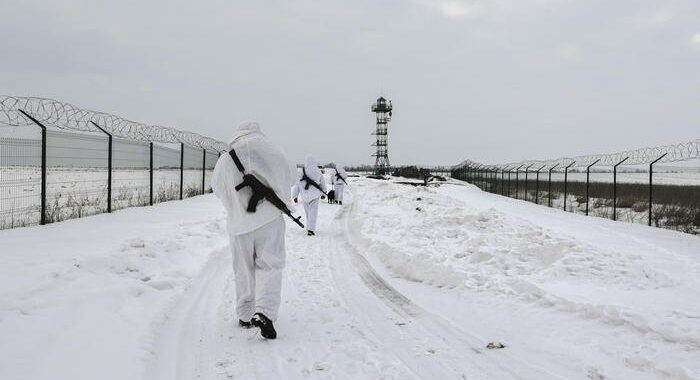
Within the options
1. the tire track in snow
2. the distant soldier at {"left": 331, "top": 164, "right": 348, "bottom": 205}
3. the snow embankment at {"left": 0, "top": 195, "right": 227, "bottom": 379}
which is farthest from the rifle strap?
the distant soldier at {"left": 331, "top": 164, "right": 348, "bottom": 205}

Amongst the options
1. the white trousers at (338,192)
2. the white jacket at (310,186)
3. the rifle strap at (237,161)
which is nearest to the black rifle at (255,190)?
the rifle strap at (237,161)

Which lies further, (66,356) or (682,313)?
(682,313)

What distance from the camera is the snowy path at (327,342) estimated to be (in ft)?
12.3

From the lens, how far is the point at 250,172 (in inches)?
186

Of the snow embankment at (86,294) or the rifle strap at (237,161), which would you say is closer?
the snow embankment at (86,294)

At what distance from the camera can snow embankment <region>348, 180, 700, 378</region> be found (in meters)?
4.93

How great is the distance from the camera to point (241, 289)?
4750mm

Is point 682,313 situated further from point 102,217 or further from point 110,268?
point 102,217

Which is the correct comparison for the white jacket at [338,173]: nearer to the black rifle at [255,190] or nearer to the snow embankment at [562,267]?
the snow embankment at [562,267]

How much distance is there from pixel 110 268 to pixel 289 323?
2840 mm

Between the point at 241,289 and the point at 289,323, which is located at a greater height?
the point at 241,289

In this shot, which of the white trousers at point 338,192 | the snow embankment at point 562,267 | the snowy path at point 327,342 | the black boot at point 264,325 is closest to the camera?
the snowy path at point 327,342

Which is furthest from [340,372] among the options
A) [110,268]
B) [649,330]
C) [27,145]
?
[27,145]

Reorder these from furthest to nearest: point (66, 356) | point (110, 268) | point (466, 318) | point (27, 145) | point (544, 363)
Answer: point (27, 145), point (110, 268), point (466, 318), point (544, 363), point (66, 356)
